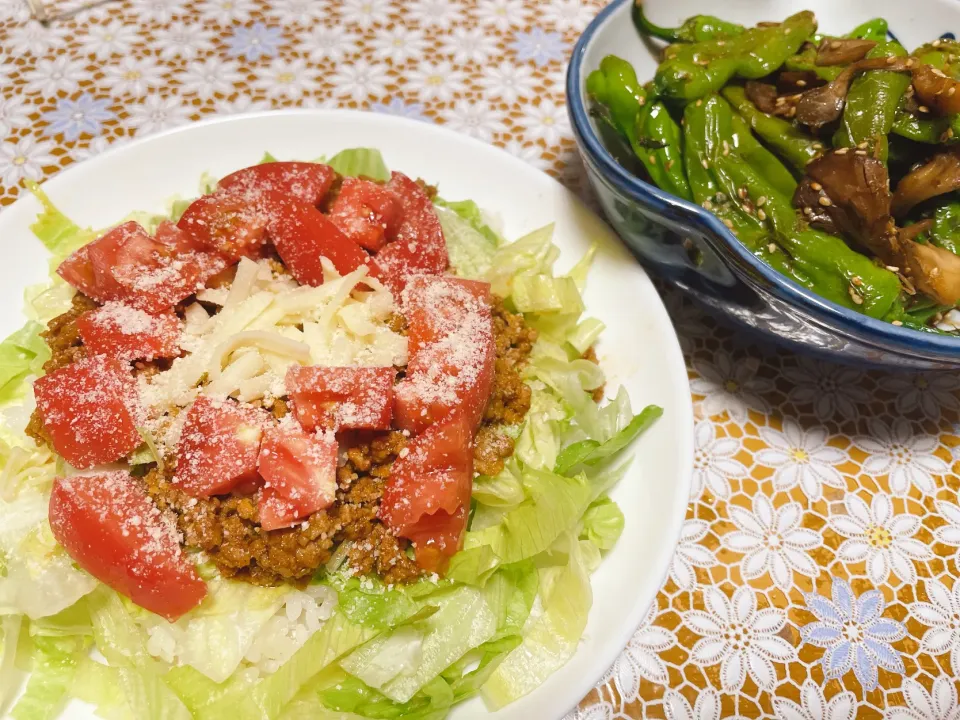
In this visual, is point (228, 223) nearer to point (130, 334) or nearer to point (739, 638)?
point (130, 334)

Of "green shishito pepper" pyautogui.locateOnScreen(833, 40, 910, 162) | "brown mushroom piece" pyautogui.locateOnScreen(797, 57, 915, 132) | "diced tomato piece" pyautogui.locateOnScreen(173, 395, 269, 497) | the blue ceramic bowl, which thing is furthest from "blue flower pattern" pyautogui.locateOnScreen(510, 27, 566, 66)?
"diced tomato piece" pyautogui.locateOnScreen(173, 395, 269, 497)

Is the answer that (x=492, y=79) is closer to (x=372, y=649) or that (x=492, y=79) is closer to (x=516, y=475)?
(x=516, y=475)

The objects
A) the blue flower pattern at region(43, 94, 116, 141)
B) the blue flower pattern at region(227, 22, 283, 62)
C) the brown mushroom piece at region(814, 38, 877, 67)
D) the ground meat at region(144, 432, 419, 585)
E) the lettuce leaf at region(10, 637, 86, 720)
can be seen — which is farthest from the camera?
the blue flower pattern at region(227, 22, 283, 62)

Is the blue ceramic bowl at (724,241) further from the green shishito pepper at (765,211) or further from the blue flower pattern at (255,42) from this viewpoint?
the blue flower pattern at (255,42)

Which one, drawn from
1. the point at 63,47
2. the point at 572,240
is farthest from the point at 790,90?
the point at 63,47

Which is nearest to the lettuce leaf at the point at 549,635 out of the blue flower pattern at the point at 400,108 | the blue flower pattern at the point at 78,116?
the blue flower pattern at the point at 400,108

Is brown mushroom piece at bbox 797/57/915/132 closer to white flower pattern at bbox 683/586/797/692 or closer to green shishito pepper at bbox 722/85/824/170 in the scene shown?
green shishito pepper at bbox 722/85/824/170
